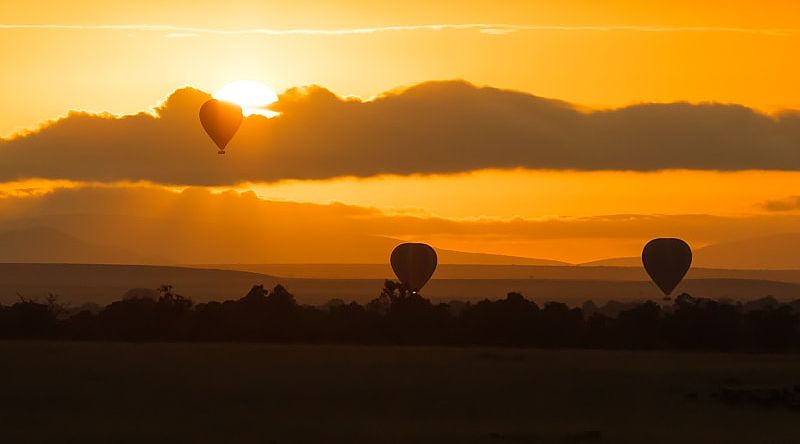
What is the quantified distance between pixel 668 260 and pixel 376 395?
2985 inches

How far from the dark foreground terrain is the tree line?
17.7ft

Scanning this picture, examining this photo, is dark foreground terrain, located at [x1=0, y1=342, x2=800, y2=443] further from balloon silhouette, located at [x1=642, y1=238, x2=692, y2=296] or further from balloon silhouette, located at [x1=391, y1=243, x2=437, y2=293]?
balloon silhouette, located at [x1=642, y1=238, x2=692, y2=296]

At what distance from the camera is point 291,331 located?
2847 inches

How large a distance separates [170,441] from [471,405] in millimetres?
12381

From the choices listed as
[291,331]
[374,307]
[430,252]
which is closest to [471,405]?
[291,331]

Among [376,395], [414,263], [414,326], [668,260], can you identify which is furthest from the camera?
[668,260]

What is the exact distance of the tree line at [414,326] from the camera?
71.9 metres

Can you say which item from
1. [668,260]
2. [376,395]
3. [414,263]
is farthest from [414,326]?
[668,260]

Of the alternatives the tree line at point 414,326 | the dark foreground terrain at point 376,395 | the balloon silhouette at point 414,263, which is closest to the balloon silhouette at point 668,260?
the balloon silhouette at point 414,263

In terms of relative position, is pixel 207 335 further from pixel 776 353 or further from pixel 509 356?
pixel 776 353

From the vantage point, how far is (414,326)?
73500 mm

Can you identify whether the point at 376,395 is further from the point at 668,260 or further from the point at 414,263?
the point at 668,260

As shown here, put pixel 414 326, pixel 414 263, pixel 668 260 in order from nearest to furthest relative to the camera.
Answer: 1. pixel 414 326
2. pixel 414 263
3. pixel 668 260

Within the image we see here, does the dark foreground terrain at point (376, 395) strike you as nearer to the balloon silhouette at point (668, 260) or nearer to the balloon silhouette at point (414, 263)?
the balloon silhouette at point (414, 263)
